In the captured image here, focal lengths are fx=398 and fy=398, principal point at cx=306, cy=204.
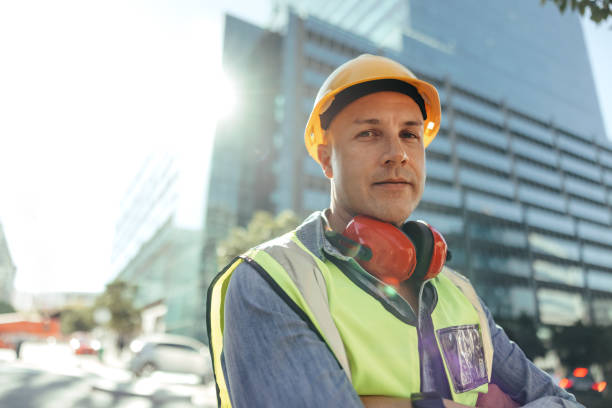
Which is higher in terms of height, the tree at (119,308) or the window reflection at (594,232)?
the window reflection at (594,232)

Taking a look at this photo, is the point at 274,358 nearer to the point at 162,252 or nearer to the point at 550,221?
the point at 162,252

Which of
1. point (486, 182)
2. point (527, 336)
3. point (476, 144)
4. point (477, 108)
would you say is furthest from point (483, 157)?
point (527, 336)

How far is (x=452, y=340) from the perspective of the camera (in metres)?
1.37

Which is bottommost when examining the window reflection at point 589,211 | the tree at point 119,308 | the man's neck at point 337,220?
the tree at point 119,308

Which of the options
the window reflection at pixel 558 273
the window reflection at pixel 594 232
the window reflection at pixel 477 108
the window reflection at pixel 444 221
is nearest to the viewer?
the window reflection at pixel 444 221

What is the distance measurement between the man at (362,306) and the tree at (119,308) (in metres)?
38.9

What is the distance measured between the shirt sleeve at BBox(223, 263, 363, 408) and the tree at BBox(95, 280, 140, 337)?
128 feet

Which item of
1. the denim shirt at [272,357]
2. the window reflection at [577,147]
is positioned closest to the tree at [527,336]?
the denim shirt at [272,357]

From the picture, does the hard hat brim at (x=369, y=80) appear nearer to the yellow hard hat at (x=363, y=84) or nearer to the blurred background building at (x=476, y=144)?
the yellow hard hat at (x=363, y=84)

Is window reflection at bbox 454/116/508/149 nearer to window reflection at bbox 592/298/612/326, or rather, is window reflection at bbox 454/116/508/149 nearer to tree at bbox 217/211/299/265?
window reflection at bbox 592/298/612/326

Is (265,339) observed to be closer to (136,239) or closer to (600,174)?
(136,239)

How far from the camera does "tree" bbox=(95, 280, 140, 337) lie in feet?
116

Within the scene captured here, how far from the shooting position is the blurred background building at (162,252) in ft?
137

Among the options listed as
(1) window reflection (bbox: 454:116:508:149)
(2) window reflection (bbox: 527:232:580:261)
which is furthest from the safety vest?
(2) window reflection (bbox: 527:232:580:261)
